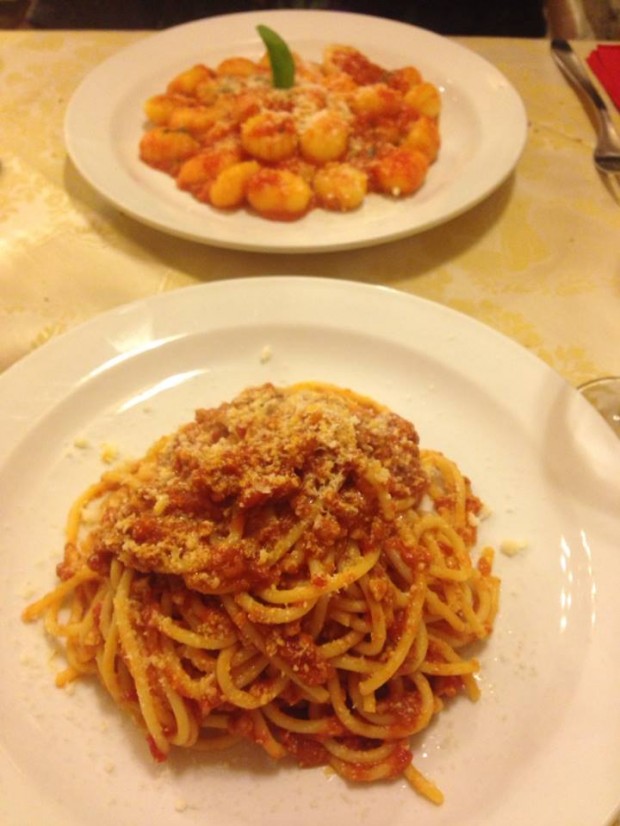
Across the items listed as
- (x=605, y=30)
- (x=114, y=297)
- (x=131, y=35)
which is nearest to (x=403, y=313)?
(x=114, y=297)

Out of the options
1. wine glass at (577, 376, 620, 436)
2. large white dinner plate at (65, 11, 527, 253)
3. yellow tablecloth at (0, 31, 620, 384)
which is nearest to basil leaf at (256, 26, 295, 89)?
large white dinner plate at (65, 11, 527, 253)

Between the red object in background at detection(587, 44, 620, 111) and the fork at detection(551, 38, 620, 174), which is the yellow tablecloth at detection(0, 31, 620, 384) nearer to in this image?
the fork at detection(551, 38, 620, 174)

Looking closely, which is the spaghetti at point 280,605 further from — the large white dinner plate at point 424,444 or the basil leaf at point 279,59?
the basil leaf at point 279,59

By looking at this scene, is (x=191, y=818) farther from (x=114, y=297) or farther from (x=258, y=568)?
(x=114, y=297)

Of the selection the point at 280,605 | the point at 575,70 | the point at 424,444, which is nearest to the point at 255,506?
the point at 280,605

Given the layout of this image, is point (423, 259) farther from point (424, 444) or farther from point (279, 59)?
point (279, 59)

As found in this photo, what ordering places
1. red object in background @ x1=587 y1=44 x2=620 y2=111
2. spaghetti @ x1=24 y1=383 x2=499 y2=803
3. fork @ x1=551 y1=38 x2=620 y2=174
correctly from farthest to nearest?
red object in background @ x1=587 y1=44 x2=620 y2=111 < fork @ x1=551 y1=38 x2=620 y2=174 < spaghetti @ x1=24 y1=383 x2=499 y2=803

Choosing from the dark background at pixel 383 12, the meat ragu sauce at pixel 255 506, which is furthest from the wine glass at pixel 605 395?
the dark background at pixel 383 12
